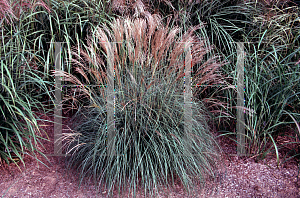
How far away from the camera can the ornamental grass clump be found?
7.41 ft

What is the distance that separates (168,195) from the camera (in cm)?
225

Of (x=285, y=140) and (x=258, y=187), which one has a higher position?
(x=285, y=140)

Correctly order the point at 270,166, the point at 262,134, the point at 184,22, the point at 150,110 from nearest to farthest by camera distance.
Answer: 1. the point at 150,110
2. the point at 270,166
3. the point at 262,134
4. the point at 184,22

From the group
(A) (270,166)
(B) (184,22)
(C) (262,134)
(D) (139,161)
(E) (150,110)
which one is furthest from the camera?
(B) (184,22)

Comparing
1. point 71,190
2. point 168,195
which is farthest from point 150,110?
point 71,190

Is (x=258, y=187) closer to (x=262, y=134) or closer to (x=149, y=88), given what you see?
(x=262, y=134)

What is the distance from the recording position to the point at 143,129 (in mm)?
2383

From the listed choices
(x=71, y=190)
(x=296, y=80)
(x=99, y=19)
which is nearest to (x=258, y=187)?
(x=296, y=80)

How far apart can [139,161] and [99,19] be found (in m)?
2.01

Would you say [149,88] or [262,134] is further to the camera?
→ [262,134]

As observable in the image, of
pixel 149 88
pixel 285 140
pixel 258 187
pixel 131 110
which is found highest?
pixel 149 88

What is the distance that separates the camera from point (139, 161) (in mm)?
2189

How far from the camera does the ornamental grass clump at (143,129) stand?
2.26 metres

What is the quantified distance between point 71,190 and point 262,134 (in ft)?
6.86
